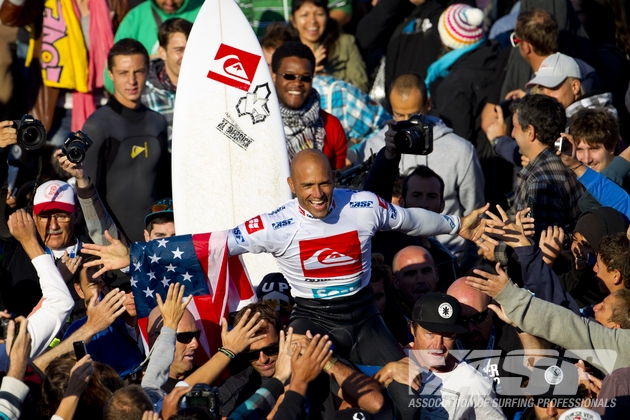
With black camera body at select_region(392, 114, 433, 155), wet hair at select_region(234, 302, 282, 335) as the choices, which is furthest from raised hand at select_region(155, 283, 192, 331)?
black camera body at select_region(392, 114, 433, 155)

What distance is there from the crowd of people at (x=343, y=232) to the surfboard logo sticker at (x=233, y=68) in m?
0.27

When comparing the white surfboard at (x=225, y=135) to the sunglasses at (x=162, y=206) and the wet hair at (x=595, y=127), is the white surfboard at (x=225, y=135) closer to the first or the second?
the sunglasses at (x=162, y=206)

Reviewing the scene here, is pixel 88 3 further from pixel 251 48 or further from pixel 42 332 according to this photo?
pixel 42 332

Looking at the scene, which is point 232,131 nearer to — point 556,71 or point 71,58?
point 71,58

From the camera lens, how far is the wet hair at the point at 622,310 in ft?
18.3

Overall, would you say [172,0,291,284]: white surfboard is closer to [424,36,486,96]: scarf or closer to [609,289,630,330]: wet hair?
[424,36,486,96]: scarf

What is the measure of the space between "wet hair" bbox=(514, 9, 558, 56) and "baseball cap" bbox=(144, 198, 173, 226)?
336 cm

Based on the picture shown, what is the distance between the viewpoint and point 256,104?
7434 mm

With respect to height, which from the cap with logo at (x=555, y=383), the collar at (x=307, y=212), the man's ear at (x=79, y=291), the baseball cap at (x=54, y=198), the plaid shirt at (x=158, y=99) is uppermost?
the plaid shirt at (x=158, y=99)

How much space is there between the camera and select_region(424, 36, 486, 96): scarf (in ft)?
29.5

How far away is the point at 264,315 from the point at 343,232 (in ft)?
2.29

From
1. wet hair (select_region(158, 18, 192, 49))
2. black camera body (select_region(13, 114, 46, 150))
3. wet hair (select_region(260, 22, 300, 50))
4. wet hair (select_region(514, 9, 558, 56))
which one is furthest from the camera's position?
wet hair (select_region(260, 22, 300, 50))

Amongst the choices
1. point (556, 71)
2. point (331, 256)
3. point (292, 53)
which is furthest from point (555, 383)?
point (292, 53)

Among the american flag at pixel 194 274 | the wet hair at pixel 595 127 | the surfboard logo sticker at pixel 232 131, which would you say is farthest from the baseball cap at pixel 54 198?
the wet hair at pixel 595 127
